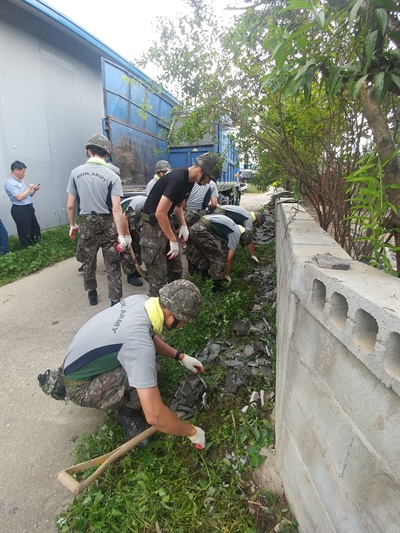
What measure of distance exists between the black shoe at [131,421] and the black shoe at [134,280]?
2369mm

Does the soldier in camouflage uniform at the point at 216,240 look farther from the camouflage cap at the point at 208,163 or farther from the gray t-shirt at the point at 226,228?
the camouflage cap at the point at 208,163

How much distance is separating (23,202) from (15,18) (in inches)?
139

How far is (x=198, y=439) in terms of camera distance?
5.57ft

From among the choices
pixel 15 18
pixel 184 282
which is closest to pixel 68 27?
pixel 15 18

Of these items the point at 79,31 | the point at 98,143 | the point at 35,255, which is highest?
the point at 79,31

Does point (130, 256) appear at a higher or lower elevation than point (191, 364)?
higher

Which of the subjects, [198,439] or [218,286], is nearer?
[198,439]

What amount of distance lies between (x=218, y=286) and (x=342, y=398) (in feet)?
9.62

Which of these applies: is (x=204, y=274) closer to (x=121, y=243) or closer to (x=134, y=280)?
(x=134, y=280)

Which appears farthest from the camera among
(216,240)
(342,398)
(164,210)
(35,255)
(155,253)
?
(35,255)

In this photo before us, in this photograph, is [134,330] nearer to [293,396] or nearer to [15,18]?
[293,396]

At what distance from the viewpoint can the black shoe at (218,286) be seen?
12.5ft

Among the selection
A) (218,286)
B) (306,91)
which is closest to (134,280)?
(218,286)

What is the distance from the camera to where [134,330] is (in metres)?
1.59
